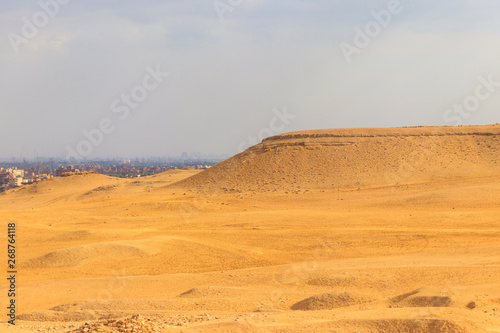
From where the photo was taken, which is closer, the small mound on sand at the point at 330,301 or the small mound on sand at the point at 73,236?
the small mound on sand at the point at 330,301

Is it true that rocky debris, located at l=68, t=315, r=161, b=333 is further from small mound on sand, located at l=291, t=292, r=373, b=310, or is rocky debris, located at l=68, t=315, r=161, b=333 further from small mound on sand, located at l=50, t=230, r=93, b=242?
small mound on sand, located at l=50, t=230, r=93, b=242

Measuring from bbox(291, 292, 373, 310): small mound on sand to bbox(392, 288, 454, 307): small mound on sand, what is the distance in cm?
74

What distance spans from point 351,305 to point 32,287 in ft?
29.7

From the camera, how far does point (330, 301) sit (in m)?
9.98

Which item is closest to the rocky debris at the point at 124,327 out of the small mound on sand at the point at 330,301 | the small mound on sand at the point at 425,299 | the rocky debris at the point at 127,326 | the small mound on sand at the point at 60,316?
the rocky debris at the point at 127,326

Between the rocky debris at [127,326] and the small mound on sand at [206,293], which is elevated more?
the rocky debris at [127,326]

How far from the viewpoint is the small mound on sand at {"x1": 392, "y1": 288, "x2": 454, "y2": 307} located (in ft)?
30.0

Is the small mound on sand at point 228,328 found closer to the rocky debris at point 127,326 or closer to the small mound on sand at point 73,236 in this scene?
the rocky debris at point 127,326

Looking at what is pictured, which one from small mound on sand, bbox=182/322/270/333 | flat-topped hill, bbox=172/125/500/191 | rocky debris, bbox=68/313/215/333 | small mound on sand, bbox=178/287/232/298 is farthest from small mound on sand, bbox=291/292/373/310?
flat-topped hill, bbox=172/125/500/191

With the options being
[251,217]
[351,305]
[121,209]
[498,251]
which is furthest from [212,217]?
[351,305]

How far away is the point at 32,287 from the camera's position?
13.4 metres

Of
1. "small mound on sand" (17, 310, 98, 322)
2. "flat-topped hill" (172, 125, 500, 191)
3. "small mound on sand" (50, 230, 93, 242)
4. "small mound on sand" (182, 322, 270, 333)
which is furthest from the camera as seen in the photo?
"flat-topped hill" (172, 125, 500, 191)

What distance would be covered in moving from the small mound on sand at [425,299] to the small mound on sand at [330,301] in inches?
29.3

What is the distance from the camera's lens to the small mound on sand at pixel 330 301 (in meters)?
9.88
